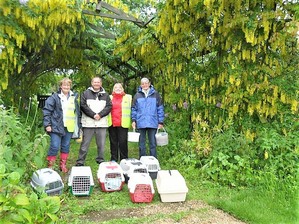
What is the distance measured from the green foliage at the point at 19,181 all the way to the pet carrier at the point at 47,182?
9cm

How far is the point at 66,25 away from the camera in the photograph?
7.04 metres

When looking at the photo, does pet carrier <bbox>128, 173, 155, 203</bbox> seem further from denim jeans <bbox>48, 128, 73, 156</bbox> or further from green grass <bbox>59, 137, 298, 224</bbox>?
denim jeans <bbox>48, 128, 73, 156</bbox>

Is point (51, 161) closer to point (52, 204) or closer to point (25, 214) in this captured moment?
A: point (52, 204)

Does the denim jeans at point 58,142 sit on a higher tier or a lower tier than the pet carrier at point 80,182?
higher

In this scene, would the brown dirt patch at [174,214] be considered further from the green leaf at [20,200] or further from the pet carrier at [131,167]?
the green leaf at [20,200]

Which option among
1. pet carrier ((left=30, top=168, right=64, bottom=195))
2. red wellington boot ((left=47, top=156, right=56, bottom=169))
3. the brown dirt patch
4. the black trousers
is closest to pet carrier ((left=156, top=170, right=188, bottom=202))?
the brown dirt patch

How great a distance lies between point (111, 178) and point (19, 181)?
51.8 inches

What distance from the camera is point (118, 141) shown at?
563 cm

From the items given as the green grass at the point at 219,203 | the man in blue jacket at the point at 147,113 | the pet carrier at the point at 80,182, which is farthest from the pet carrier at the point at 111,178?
the man in blue jacket at the point at 147,113

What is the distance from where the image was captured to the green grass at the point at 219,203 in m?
3.46

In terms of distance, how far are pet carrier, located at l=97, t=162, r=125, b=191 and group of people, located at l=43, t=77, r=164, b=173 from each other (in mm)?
898

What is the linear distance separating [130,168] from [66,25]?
3.68m

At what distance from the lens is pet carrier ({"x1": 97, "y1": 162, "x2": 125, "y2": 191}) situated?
4.25 m

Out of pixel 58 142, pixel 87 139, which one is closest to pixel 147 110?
pixel 87 139
